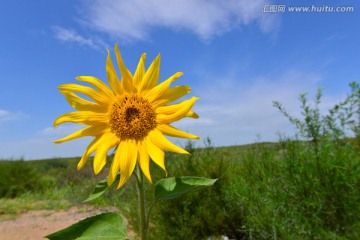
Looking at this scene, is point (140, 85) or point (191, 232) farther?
point (191, 232)

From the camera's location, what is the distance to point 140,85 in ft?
5.00

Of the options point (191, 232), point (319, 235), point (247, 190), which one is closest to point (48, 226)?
point (191, 232)

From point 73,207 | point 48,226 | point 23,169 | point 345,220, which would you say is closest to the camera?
point 345,220

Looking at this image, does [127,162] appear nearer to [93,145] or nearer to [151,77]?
[93,145]

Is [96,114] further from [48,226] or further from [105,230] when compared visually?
[48,226]

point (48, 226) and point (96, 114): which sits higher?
point (96, 114)

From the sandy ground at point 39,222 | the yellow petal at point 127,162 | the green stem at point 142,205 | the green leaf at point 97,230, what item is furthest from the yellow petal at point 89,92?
the sandy ground at point 39,222

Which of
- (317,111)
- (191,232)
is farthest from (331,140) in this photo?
(191,232)

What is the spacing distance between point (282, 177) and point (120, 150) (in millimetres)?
2378

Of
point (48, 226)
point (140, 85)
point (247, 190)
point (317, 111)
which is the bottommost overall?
point (48, 226)

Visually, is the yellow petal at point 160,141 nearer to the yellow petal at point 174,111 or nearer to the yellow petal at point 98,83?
the yellow petal at point 174,111

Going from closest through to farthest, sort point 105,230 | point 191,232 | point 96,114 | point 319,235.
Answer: point 105,230 < point 96,114 < point 319,235 < point 191,232

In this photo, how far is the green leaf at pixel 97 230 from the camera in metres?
1.34

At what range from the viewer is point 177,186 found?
1371mm
